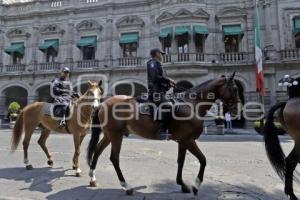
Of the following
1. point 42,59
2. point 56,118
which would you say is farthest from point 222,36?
point 56,118

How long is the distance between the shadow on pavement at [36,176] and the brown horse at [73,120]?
0.31 meters

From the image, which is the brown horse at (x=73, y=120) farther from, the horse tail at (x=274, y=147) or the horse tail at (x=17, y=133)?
the horse tail at (x=274, y=147)

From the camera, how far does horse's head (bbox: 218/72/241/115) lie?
5492 millimetres

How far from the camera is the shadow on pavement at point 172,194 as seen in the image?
507 centimetres

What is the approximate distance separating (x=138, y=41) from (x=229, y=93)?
19743 millimetres

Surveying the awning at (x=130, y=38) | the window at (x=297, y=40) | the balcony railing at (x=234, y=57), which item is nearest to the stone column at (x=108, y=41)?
the awning at (x=130, y=38)

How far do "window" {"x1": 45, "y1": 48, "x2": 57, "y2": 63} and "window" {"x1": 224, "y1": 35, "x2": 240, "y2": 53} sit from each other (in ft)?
52.2

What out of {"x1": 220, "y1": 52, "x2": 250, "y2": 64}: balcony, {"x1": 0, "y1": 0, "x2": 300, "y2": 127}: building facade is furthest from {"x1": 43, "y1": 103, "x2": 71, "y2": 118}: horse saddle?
{"x1": 220, "y1": 52, "x2": 250, "y2": 64}: balcony

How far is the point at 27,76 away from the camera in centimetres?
2617

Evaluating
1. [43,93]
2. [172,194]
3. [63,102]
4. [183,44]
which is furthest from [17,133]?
[43,93]

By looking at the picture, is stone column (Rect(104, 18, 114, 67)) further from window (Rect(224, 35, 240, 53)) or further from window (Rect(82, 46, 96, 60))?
window (Rect(224, 35, 240, 53))

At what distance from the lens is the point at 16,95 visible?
1128 inches

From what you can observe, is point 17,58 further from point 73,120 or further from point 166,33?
point 73,120

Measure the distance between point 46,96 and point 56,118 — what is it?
70.6ft
